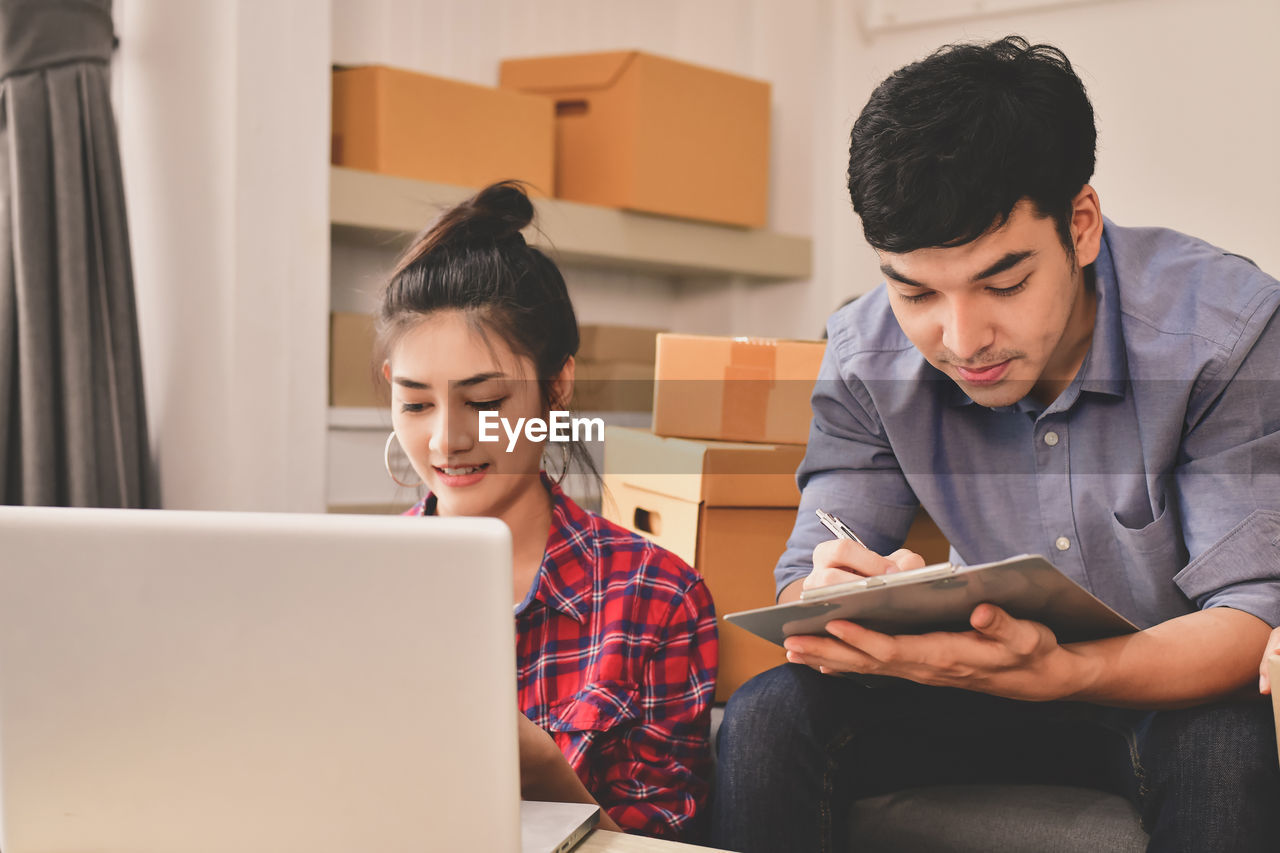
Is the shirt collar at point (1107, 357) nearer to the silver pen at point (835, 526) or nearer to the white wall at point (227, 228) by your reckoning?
the silver pen at point (835, 526)

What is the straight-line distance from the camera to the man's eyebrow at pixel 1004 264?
95cm

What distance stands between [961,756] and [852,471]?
32 cm

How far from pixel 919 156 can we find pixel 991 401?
252 millimetres

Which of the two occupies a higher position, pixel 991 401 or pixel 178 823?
pixel 991 401

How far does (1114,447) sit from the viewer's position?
1062 mm

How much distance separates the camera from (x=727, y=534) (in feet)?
4.37

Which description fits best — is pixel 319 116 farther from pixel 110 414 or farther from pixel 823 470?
pixel 823 470

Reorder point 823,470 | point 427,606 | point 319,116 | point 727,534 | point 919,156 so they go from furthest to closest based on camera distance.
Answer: point 319,116
point 727,534
point 823,470
point 919,156
point 427,606

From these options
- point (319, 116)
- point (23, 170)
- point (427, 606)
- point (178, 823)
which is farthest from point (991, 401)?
point (23, 170)

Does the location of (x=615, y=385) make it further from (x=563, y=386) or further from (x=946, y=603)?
(x=946, y=603)

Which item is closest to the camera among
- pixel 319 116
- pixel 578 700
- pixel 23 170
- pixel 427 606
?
pixel 427 606

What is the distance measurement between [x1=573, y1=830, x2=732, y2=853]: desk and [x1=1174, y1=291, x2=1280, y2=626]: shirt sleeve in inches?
21.0

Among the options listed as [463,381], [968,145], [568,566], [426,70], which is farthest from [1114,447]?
[426,70]

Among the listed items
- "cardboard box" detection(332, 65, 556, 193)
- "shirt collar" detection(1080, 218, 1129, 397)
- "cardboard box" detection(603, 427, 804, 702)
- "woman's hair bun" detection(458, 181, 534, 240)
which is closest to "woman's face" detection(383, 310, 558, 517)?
"woman's hair bun" detection(458, 181, 534, 240)
